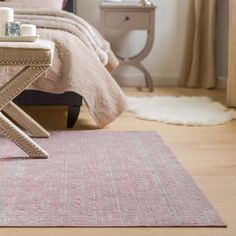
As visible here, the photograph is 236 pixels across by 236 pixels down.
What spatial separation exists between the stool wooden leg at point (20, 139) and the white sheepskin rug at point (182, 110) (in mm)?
1107

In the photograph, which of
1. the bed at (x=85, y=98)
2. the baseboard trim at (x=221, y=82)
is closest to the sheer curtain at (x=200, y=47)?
the baseboard trim at (x=221, y=82)

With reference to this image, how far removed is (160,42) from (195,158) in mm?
2557

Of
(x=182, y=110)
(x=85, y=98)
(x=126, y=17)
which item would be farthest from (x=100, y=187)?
(x=126, y=17)

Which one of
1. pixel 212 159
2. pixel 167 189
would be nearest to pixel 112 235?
pixel 167 189

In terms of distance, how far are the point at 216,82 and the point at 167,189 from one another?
2.96 m

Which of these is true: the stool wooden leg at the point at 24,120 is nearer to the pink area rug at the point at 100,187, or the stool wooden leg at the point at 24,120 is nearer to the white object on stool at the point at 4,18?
the pink area rug at the point at 100,187

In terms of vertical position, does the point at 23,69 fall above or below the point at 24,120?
above

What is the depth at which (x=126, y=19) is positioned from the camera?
4547mm

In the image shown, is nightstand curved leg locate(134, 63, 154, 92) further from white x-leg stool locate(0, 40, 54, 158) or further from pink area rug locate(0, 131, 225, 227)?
white x-leg stool locate(0, 40, 54, 158)

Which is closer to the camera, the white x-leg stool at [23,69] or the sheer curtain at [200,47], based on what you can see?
the white x-leg stool at [23,69]

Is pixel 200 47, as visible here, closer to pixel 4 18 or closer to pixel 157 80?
pixel 157 80


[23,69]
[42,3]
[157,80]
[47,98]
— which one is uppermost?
[42,3]

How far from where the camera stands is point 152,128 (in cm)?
326

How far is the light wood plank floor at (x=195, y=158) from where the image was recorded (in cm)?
172
